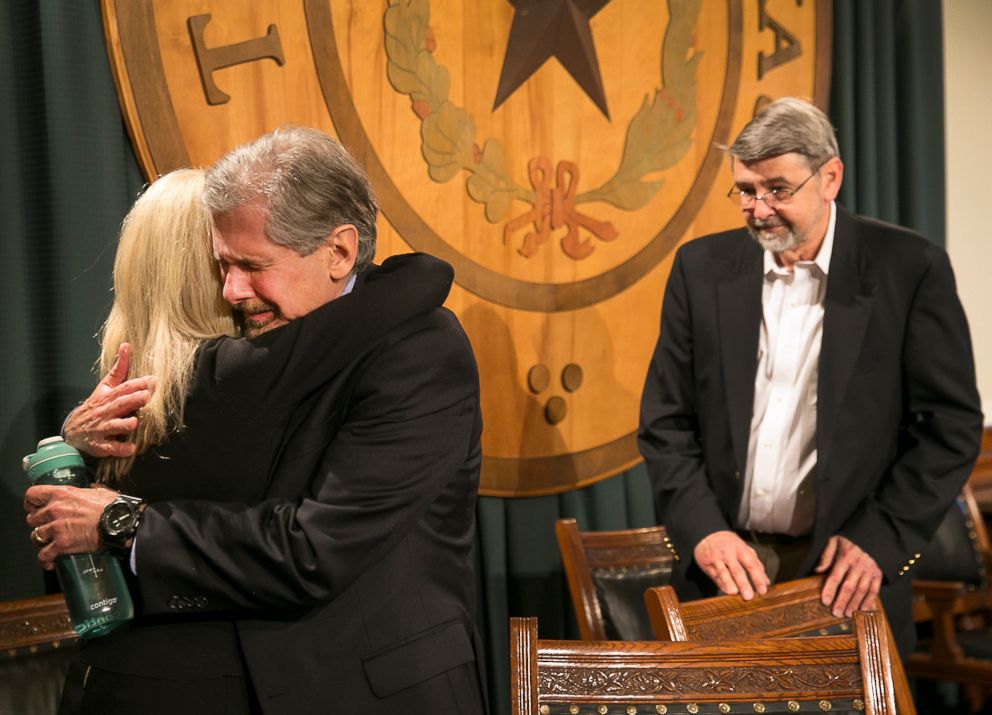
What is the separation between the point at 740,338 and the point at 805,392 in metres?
0.18

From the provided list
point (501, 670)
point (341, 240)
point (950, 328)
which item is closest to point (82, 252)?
point (341, 240)

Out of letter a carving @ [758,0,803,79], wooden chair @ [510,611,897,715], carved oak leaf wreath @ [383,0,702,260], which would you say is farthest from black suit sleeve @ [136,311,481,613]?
letter a carving @ [758,0,803,79]

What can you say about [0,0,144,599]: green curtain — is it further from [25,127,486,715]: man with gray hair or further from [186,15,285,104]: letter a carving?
[25,127,486,715]: man with gray hair

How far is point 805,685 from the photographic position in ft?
5.20

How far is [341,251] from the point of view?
1.65 meters

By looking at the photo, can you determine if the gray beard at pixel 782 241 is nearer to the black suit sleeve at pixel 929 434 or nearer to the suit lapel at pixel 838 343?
the suit lapel at pixel 838 343

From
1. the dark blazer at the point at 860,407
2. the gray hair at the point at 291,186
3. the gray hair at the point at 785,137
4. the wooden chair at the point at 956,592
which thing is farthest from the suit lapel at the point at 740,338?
the wooden chair at the point at 956,592

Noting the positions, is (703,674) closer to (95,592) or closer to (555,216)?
(95,592)

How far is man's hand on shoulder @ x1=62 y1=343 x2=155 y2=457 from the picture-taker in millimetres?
1609

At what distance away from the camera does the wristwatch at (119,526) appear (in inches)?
59.8

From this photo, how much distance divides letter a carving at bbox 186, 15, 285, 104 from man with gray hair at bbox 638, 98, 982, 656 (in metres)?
1.00

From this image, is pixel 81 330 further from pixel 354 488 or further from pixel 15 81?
pixel 354 488

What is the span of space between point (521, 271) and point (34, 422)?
125 centimetres

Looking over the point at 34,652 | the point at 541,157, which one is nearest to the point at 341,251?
the point at 34,652
